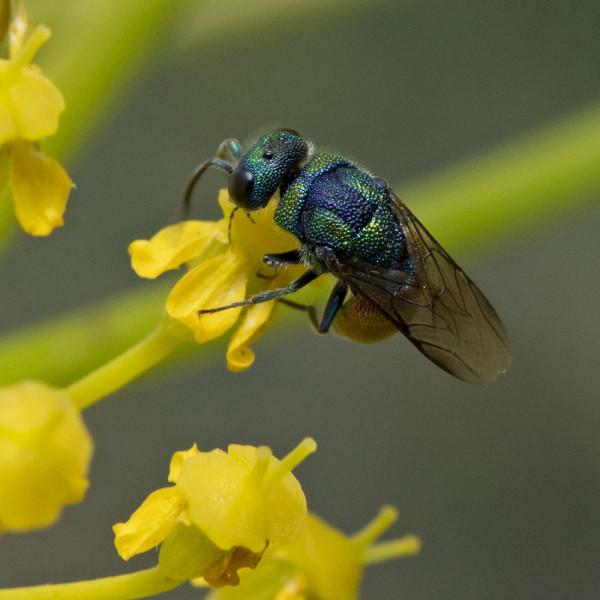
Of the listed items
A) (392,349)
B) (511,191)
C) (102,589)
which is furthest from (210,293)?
(392,349)

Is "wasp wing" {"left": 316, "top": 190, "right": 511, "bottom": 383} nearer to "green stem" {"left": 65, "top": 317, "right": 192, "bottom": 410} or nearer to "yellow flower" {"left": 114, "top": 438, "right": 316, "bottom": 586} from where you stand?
"green stem" {"left": 65, "top": 317, "right": 192, "bottom": 410}

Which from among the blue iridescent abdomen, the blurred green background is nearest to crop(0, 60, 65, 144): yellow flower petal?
the blue iridescent abdomen

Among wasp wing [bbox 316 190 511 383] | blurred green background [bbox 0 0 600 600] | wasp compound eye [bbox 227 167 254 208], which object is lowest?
blurred green background [bbox 0 0 600 600]

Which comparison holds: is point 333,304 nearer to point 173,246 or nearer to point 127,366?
point 173,246

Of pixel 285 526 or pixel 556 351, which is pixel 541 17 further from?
pixel 285 526

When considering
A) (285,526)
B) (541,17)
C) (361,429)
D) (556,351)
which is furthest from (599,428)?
(285,526)

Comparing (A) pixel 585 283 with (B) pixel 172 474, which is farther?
(A) pixel 585 283
